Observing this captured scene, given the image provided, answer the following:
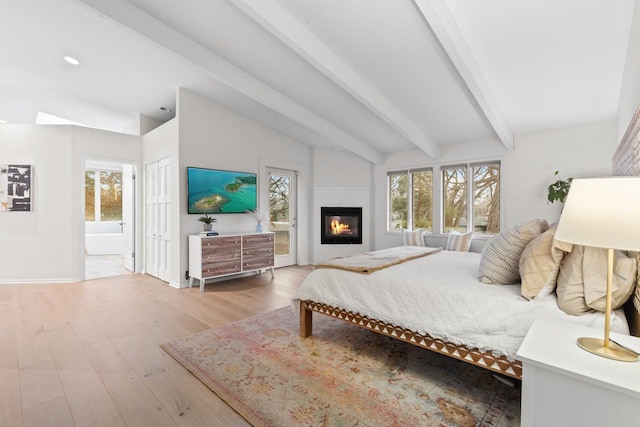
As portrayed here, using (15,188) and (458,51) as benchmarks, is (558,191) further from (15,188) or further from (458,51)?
(15,188)

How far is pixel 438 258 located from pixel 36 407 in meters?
3.25

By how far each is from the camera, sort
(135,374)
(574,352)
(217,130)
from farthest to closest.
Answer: (217,130), (135,374), (574,352)

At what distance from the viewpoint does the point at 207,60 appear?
346cm

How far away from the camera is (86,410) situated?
5.59 ft

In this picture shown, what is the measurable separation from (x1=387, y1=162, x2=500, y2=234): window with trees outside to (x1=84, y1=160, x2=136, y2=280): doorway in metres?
5.06

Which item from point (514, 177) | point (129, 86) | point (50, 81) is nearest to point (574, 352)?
point (514, 177)

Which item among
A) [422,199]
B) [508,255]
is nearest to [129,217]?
[422,199]

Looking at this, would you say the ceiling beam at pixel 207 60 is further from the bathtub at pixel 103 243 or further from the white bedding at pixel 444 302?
the bathtub at pixel 103 243

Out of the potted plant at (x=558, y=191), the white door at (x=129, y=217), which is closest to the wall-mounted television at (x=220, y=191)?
the white door at (x=129, y=217)

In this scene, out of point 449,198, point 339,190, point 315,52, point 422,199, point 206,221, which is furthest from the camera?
point 339,190

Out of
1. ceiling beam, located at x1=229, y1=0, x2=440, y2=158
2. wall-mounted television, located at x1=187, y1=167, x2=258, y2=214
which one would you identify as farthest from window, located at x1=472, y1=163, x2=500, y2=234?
wall-mounted television, located at x1=187, y1=167, x2=258, y2=214

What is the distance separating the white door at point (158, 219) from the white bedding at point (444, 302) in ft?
10.0

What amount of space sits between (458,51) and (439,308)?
2110 mm

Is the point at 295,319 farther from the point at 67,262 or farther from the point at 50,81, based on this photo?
the point at 50,81
